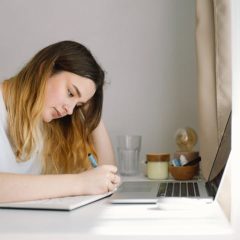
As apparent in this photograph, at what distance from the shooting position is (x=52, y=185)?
1168 millimetres

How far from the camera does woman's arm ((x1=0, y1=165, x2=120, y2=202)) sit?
1.12 metres

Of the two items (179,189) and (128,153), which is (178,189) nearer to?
(179,189)

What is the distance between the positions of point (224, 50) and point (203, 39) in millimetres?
224

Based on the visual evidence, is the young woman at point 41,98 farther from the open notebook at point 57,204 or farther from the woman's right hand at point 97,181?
the open notebook at point 57,204

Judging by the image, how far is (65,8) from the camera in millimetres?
2234

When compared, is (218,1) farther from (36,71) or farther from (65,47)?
(36,71)

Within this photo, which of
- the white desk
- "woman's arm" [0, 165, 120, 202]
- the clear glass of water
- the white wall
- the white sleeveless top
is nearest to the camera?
the white desk

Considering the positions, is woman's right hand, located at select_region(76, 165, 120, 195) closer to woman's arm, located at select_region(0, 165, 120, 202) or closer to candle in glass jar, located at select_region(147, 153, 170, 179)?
woman's arm, located at select_region(0, 165, 120, 202)

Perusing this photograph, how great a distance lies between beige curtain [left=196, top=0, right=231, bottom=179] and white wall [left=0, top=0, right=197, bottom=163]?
13.1 inches

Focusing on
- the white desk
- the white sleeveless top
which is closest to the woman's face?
the white sleeveless top

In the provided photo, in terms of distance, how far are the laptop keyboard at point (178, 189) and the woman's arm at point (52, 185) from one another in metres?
0.16

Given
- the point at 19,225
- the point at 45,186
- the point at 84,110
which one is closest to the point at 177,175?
the point at 84,110

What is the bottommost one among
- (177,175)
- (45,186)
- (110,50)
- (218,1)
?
(177,175)

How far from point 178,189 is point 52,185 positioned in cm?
43
